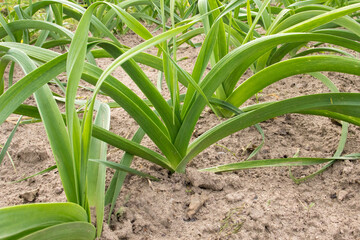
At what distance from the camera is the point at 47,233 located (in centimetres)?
66

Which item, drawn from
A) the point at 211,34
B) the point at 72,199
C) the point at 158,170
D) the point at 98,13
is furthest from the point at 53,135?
the point at 98,13

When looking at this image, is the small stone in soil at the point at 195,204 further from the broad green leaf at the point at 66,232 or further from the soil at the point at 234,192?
the broad green leaf at the point at 66,232

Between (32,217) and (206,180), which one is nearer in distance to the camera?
(32,217)

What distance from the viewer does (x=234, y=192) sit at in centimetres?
108

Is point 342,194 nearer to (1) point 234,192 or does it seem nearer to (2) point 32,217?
(1) point 234,192

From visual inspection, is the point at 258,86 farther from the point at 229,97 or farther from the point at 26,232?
the point at 26,232

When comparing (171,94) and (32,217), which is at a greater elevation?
(171,94)

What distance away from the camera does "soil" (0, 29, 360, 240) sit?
958 millimetres

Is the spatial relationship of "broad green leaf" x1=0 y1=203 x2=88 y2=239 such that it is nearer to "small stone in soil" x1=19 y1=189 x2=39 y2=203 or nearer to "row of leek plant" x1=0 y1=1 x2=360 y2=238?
"row of leek plant" x1=0 y1=1 x2=360 y2=238

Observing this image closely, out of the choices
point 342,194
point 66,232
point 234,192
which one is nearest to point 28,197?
point 66,232

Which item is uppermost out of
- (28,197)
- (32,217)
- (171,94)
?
(171,94)

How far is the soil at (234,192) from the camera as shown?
958mm

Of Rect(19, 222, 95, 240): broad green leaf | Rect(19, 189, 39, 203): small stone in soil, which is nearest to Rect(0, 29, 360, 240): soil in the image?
Rect(19, 189, 39, 203): small stone in soil

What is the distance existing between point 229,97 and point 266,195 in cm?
38
